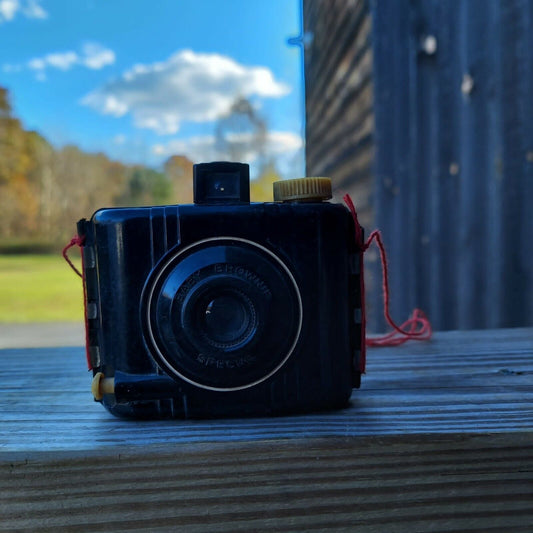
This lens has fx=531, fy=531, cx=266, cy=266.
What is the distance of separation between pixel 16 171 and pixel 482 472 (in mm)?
16319

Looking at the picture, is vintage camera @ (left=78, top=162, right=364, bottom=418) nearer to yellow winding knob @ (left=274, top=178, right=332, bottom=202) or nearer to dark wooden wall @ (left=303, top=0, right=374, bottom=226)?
yellow winding knob @ (left=274, top=178, right=332, bottom=202)

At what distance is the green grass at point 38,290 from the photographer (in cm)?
907

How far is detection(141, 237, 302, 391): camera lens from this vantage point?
0.57 meters

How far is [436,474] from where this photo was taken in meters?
0.52

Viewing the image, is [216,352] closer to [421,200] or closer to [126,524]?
[126,524]

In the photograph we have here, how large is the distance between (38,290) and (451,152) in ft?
38.1

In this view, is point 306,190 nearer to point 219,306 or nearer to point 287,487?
point 219,306

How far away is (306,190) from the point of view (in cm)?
62

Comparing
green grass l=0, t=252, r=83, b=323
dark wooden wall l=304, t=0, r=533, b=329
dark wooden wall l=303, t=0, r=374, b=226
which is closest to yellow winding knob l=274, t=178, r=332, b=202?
dark wooden wall l=304, t=0, r=533, b=329

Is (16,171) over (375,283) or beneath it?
over

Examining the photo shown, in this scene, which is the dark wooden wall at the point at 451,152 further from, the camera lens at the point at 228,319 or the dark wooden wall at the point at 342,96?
the camera lens at the point at 228,319

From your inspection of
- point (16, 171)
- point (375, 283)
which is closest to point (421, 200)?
point (375, 283)

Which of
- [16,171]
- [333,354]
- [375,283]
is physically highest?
[16,171]

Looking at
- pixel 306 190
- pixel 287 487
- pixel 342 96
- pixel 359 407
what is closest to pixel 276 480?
pixel 287 487
